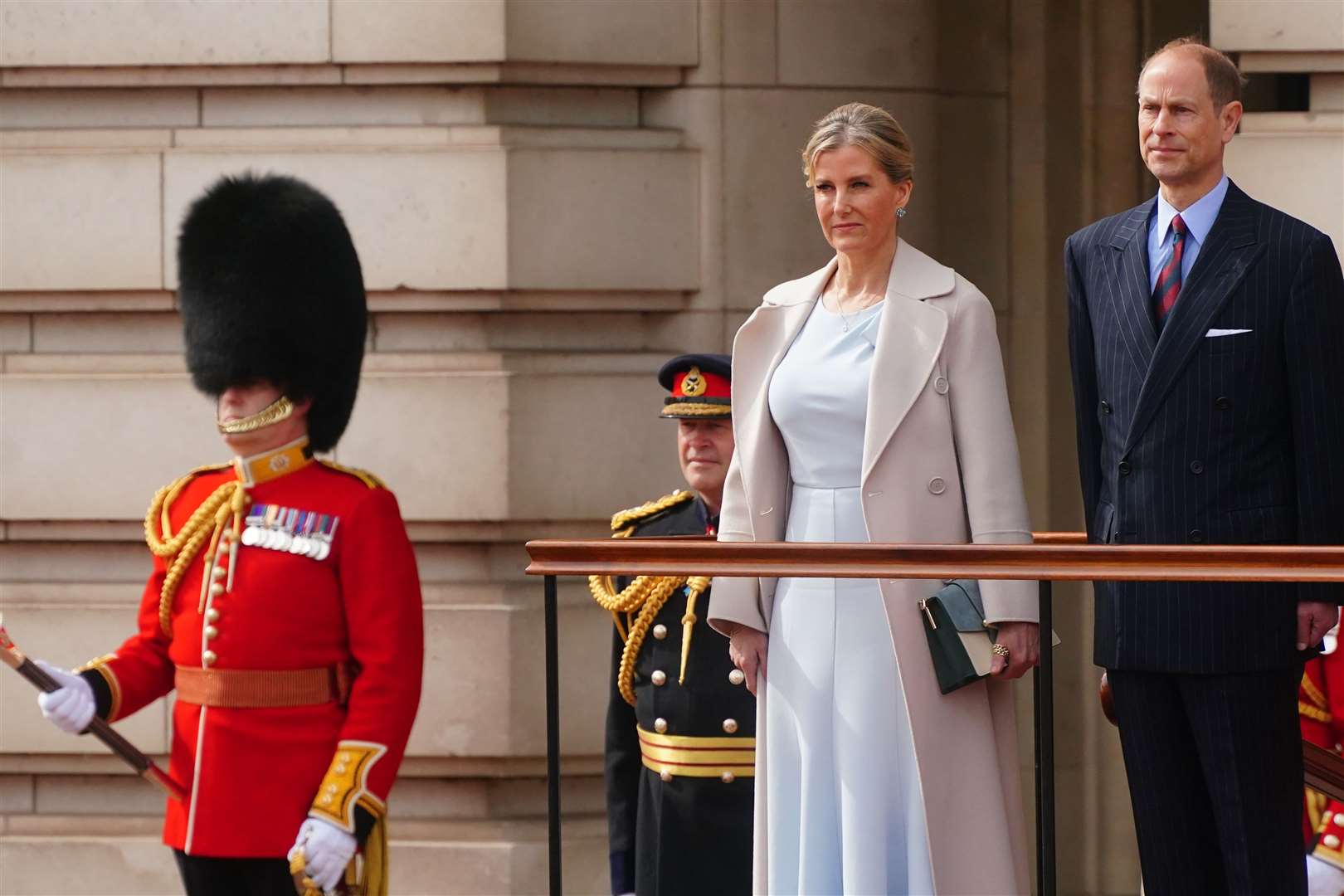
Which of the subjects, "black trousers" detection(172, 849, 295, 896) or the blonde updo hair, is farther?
"black trousers" detection(172, 849, 295, 896)

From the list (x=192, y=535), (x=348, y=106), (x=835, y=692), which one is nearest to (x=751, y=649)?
(x=835, y=692)

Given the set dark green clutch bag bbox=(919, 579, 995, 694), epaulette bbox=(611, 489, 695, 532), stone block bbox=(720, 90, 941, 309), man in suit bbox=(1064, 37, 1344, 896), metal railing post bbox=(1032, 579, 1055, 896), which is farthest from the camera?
stone block bbox=(720, 90, 941, 309)

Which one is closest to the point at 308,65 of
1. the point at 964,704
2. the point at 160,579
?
the point at 160,579

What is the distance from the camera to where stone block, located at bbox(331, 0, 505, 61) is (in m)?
5.93

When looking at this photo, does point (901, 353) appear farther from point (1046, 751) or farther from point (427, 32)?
point (427, 32)

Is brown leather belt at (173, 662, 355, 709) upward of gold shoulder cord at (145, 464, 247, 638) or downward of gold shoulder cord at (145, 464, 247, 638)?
downward

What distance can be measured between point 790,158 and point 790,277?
343mm

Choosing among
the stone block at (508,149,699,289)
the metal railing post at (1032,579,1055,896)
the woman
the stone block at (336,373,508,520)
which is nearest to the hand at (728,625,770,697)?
the woman

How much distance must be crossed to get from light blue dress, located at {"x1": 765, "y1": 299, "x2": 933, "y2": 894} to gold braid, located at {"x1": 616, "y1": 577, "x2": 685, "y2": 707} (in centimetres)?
71

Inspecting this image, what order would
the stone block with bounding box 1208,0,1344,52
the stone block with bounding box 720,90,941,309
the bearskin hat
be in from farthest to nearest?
the stone block with bounding box 720,90,941,309, the stone block with bounding box 1208,0,1344,52, the bearskin hat

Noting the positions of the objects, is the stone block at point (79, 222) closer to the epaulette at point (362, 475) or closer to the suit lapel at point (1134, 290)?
the epaulette at point (362, 475)

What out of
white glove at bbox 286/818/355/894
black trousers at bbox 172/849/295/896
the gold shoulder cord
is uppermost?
the gold shoulder cord

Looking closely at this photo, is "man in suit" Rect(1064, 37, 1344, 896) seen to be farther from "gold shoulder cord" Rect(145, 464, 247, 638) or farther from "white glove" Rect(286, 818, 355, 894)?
"gold shoulder cord" Rect(145, 464, 247, 638)

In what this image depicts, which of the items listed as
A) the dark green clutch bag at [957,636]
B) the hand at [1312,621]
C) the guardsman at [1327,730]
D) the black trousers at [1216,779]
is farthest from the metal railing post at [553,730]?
the guardsman at [1327,730]
